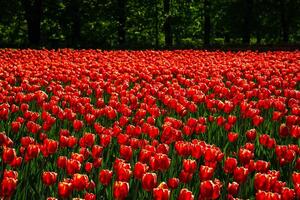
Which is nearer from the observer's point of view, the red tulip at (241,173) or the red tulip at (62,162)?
the red tulip at (241,173)

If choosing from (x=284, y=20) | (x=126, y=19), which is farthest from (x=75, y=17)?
(x=284, y=20)

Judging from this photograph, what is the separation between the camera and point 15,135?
5934 millimetres

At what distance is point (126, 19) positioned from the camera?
41.8 m

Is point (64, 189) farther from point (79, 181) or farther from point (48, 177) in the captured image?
point (48, 177)

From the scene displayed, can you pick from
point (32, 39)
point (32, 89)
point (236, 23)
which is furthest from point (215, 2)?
point (32, 89)

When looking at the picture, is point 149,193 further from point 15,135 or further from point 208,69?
point 208,69

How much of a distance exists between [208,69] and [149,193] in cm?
879

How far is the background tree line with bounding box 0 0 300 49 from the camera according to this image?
34906 mm

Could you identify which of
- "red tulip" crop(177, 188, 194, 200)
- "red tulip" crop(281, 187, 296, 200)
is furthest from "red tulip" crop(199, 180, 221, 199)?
"red tulip" crop(281, 187, 296, 200)

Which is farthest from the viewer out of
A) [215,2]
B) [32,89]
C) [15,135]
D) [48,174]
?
[215,2]

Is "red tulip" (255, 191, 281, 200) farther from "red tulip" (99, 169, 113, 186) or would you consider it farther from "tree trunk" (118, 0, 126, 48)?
"tree trunk" (118, 0, 126, 48)

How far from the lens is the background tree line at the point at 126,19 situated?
34906 millimetres

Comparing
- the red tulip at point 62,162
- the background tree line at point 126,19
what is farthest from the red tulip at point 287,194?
the background tree line at point 126,19

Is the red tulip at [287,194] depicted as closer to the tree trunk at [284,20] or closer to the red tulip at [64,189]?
the red tulip at [64,189]
